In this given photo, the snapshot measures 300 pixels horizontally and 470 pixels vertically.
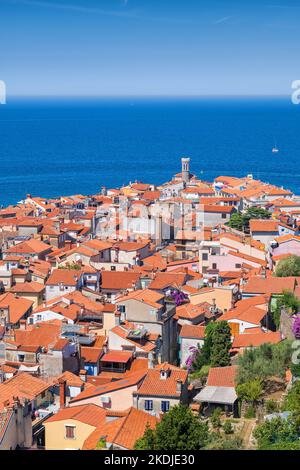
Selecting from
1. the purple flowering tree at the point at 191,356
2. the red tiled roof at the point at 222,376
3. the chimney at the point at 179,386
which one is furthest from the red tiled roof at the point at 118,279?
the chimney at the point at 179,386

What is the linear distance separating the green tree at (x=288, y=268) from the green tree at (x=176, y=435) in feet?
29.3

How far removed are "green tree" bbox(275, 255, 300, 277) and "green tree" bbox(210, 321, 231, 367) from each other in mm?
4310

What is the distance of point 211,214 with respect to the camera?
24.9 metres

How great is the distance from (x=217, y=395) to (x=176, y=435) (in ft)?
8.29

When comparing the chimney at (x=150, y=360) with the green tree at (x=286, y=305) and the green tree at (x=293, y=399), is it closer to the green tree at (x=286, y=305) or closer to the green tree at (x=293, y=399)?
the green tree at (x=286, y=305)

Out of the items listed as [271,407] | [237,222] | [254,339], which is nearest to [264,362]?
[271,407]

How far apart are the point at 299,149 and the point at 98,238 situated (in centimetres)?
4822

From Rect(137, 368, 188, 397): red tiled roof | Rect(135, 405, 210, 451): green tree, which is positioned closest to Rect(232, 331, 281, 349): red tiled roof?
Rect(137, 368, 188, 397): red tiled roof

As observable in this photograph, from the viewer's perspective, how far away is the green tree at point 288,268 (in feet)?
55.0

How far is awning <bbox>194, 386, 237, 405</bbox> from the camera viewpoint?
1002 centimetres

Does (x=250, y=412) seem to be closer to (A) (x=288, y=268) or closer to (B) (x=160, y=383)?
(B) (x=160, y=383)

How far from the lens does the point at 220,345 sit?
1227 cm

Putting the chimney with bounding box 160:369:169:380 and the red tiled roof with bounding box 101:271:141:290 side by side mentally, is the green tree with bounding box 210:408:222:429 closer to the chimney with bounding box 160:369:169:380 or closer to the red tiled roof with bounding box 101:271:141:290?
the chimney with bounding box 160:369:169:380
